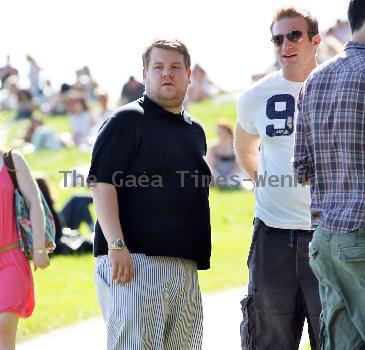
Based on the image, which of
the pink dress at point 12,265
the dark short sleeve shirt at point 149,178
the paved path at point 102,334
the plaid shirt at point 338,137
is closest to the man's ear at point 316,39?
the dark short sleeve shirt at point 149,178

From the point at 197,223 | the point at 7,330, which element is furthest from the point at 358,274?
the point at 7,330

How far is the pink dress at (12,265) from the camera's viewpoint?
6.29 m

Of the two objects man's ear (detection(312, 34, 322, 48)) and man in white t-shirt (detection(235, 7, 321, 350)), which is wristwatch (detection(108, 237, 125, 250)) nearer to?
man in white t-shirt (detection(235, 7, 321, 350))

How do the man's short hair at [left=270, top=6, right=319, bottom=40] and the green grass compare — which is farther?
the green grass

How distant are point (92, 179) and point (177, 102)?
0.62 meters

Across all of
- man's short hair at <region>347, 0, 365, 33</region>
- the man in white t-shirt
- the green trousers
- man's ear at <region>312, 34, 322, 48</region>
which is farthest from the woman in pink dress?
man's short hair at <region>347, 0, 365, 33</region>

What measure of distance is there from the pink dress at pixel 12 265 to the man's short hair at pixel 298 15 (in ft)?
6.26

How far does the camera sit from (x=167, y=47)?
5.66 metres

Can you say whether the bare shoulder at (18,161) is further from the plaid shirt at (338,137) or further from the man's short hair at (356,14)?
the man's short hair at (356,14)

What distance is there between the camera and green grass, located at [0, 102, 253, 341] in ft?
30.4

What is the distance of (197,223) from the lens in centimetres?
565

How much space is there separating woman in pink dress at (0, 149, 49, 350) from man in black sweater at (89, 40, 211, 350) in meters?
0.85

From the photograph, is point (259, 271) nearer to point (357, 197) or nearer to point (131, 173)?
point (131, 173)

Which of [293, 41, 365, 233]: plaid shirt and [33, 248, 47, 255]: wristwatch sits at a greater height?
[293, 41, 365, 233]: plaid shirt
